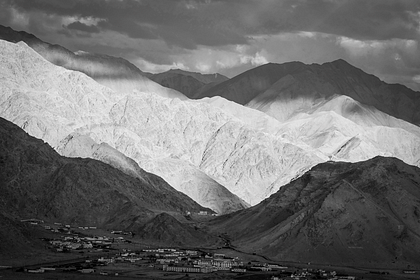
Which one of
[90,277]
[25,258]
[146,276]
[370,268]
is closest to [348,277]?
[370,268]

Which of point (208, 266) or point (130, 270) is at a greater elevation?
point (208, 266)

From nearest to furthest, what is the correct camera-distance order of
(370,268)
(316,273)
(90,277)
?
(90,277), (316,273), (370,268)

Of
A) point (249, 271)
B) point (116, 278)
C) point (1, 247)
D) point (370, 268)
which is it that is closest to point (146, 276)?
point (116, 278)

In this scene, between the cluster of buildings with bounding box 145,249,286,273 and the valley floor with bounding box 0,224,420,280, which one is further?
the cluster of buildings with bounding box 145,249,286,273

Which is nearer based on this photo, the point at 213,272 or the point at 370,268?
the point at 213,272

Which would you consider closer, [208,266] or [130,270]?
[130,270]

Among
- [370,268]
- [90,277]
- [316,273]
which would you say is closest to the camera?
[90,277]

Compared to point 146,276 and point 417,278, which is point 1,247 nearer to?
point 146,276

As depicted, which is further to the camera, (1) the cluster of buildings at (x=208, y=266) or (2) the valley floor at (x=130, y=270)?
(1) the cluster of buildings at (x=208, y=266)

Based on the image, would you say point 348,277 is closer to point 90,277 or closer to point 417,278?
point 417,278
